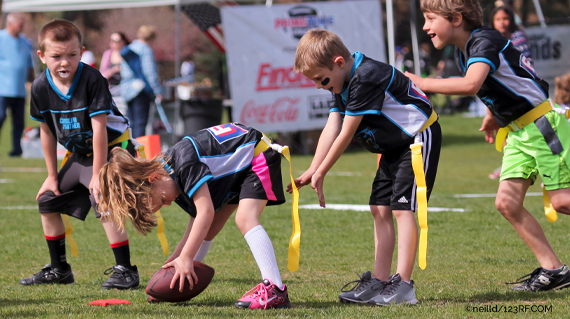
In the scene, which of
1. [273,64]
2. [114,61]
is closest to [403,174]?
[114,61]

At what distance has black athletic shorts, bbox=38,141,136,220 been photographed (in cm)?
442

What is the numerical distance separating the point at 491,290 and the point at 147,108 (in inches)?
319

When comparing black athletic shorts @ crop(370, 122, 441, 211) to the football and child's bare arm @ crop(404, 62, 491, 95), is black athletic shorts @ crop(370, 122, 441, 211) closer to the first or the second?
child's bare arm @ crop(404, 62, 491, 95)

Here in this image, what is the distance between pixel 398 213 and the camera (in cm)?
368

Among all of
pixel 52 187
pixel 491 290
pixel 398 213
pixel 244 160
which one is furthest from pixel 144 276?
pixel 491 290

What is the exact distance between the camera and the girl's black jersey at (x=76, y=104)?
426 centimetres

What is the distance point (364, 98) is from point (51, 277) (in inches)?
96.2

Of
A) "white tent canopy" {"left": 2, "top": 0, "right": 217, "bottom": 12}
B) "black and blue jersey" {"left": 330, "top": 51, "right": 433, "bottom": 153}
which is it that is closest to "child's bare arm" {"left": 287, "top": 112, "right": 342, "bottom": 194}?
"black and blue jersey" {"left": 330, "top": 51, "right": 433, "bottom": 153}

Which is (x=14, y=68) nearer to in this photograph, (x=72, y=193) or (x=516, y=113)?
(x=72, y=193)

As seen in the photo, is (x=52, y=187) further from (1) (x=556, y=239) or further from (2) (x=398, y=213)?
(1) (x=556, y=239)

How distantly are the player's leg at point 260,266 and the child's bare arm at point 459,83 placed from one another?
1.08m

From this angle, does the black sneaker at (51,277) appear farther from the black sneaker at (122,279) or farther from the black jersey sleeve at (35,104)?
the black jersey sleeve at (35,104)

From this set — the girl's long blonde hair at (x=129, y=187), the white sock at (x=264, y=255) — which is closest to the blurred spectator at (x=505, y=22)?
the white sock at (x=264, y=255)

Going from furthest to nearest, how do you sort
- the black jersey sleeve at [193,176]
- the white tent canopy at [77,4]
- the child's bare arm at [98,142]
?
the white tent canopy at [77,4] → the child's bare arm at [98,142] → the black jersey sleeve at [193,176]
